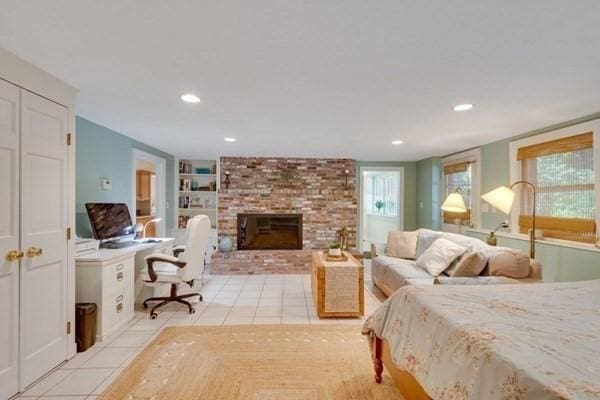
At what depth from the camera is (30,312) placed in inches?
78.3

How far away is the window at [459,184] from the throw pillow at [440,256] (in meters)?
1.34

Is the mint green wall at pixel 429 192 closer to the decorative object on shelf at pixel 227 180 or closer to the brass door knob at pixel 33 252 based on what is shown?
the decorative object on shelf at pixel 227 180

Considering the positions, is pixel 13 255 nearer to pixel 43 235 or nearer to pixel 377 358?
pixel 43 235

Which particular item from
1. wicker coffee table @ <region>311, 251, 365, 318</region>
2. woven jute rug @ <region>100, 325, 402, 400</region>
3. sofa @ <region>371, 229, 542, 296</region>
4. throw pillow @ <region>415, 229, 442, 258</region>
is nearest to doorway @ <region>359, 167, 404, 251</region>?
sofa @ <region>371, 229, 542, 296</region>

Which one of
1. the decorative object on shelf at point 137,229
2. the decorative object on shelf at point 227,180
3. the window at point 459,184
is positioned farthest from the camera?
the decorative object on shelf at point 227,180

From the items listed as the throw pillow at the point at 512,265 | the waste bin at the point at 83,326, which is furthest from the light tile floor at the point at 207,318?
the throw pillow at the point at 512,265

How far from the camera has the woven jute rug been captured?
77.4 inches

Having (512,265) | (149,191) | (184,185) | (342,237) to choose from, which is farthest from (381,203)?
(149,191)

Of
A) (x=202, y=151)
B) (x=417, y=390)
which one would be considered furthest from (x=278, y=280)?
(x=417, y=390)

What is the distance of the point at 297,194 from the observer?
5.73 m

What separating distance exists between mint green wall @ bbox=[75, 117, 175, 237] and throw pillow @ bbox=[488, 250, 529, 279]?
402 centimetres

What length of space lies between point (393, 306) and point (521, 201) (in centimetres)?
279

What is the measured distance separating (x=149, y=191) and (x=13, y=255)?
5180 mm

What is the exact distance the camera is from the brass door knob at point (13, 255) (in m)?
1.82
